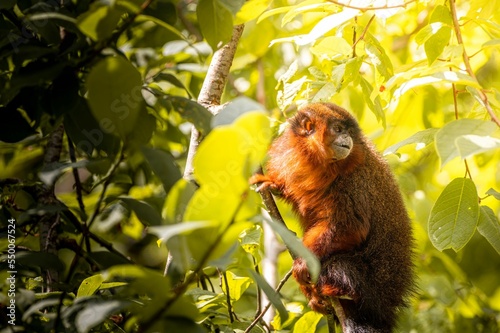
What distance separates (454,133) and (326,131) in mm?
1472

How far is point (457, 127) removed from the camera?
173cm

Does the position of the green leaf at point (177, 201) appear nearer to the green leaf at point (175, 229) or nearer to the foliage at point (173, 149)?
the foliage at point (173, 149)

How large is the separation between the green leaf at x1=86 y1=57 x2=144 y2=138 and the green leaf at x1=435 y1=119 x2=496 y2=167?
849 mm

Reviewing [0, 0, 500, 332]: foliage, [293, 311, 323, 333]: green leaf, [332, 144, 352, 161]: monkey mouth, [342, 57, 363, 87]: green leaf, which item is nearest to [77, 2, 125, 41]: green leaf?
[0, 0, 500, 332]: foliage

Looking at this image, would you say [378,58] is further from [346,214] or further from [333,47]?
[346,214]

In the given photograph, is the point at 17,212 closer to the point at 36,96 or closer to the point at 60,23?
the point at 36,96

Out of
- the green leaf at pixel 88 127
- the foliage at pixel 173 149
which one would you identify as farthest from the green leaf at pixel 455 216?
the green leaf at pixel 88 127

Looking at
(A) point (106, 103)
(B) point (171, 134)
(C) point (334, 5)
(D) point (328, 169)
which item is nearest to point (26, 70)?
(A) point (106, 103)

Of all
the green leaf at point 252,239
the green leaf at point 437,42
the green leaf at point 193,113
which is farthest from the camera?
the green leaf at point 252,239

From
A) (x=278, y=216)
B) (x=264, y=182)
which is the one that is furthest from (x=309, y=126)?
(x=278, y=216)

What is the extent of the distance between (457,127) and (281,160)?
1.66 meters

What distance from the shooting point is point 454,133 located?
1.72m

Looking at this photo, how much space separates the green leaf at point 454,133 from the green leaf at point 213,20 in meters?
0.69

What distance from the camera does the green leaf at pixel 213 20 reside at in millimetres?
1688
